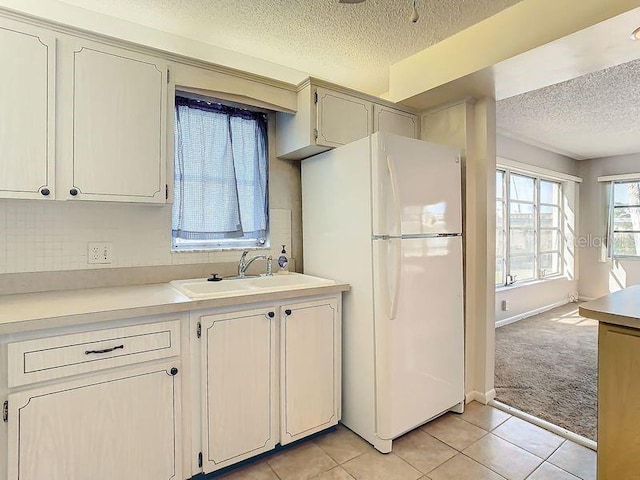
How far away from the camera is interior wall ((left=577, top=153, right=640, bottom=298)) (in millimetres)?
5473

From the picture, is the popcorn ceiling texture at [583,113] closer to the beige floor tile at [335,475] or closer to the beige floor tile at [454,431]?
the beige floor tile at [454,431]

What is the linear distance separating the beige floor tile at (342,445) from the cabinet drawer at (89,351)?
40.8 inches

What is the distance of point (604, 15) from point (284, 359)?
2239 mm

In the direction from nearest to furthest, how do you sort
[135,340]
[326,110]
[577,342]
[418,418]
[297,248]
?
[135,340] → [418,418] → [326,110] → [297,248] → [577,342]

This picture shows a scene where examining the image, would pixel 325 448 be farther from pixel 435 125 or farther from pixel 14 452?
pixel 435 125

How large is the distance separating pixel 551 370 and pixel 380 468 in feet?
6.98

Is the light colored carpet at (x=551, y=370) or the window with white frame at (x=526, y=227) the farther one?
the window with white frame at (x=526, y=227)

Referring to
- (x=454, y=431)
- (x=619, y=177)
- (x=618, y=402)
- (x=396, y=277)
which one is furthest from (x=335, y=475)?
(x=619, y=177)

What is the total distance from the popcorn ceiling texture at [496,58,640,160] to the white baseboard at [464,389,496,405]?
2.49 metres

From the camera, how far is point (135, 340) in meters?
1.51

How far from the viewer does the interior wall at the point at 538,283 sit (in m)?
4.49

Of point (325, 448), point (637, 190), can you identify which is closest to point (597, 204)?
point (637, 190)

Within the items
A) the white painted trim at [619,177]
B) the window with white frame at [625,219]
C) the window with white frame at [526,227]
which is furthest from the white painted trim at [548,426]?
the white painted trim at [619,177]

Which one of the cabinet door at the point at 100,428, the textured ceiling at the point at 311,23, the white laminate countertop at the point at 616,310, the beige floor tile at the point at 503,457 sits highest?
A: the textured ceiling at the point at 311,23
